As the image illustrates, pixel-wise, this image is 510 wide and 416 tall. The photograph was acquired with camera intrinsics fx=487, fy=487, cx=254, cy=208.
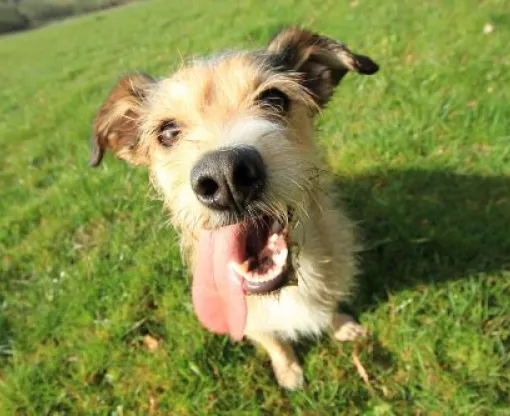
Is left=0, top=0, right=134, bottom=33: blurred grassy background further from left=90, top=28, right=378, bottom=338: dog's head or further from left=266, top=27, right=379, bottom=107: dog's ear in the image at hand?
left=266, top=27, right=379, bottom=107: dog's ear

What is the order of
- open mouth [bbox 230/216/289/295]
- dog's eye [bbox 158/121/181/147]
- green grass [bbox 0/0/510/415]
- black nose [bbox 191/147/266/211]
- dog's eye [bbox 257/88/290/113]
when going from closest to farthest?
black nose [bbox 191/147/266/211] → open mouth [bbox 230/216/289/295] → dog's eye [bbox 257/88/290/113] → dog's eye [bbox 158/121/181/147] → green grass [bbox 0/0/510/415]

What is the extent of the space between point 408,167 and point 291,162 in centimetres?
232

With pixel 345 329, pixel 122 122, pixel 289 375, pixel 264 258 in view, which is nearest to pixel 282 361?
pixel 289 375

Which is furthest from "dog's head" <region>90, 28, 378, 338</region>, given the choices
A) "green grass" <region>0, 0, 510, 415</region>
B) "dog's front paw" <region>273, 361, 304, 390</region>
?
"dog's front paw" <region>273, 361, 304, 390</region>

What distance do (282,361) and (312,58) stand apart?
2.02 m

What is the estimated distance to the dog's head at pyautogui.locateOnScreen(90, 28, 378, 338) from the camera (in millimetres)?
2340

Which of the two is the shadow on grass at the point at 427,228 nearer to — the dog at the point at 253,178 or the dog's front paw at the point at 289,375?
the dog at the point at 253,178

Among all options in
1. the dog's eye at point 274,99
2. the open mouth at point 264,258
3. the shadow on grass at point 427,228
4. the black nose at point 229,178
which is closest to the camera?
the black nose at point 229,178

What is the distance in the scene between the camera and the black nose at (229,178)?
217 centimetres

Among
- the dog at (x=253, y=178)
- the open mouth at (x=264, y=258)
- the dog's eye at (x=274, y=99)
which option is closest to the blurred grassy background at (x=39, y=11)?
the dog at (x=253, y=178)

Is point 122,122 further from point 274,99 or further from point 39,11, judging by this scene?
point 39,11

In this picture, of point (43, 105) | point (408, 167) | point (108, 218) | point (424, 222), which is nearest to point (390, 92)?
point (408, 167)

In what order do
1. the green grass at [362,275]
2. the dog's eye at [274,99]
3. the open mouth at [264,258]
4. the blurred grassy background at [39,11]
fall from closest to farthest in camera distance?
the open mouth at [264,258], the dog's eye at [274,99], the green grass at [362,275], the blurred grassy background at [39,11]

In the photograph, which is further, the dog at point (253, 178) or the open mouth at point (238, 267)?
the open mouth at point (238, 267)
